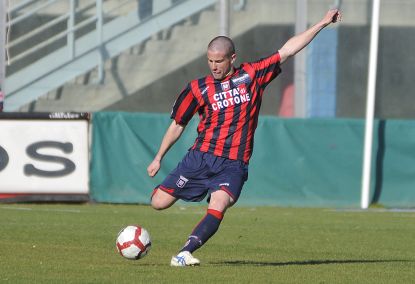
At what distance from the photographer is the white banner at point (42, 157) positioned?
18.9 m

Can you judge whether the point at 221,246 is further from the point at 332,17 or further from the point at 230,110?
the point at 332,17

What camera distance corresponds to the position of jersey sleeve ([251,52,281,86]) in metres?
10.2

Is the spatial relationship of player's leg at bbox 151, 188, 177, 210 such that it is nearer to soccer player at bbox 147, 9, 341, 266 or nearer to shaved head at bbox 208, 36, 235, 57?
soccer player at bbox 147, 9, 341, 266

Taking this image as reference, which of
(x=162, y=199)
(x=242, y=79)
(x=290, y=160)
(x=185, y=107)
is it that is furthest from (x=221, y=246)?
(x=290, y=160)

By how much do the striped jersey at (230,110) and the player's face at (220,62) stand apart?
85 millimetres

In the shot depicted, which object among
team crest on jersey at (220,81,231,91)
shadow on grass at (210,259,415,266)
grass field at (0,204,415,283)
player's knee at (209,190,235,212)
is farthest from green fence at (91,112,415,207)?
player's knee at (209,190,235,212)

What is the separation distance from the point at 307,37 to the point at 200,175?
4.82 ft

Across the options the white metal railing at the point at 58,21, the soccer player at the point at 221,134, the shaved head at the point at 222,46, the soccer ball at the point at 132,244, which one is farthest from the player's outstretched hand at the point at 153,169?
the white metal railing at the point at 58,21

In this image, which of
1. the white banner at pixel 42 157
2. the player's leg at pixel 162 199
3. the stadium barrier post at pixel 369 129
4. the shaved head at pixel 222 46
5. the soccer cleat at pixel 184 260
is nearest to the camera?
the soccer cleat at pixel 184 260

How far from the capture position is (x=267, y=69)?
1024cm

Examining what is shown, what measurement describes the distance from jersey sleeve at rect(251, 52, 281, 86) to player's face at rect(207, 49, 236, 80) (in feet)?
0.89

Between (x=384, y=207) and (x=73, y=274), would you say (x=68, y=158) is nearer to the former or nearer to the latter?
(x=384, y=207)

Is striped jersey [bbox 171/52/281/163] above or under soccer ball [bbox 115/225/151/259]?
above

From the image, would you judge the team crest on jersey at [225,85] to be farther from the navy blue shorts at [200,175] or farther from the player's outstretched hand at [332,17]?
the player's outstretched hand at [332,17]
